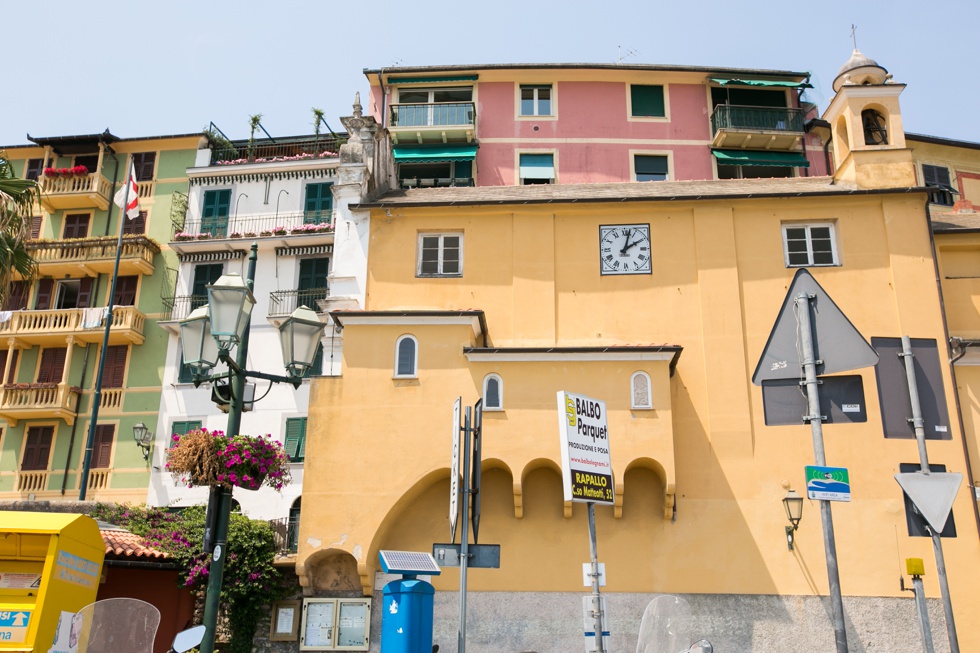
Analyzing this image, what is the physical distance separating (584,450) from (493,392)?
946 cm

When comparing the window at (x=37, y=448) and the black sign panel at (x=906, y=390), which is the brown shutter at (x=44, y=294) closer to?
the window at (x=37, y=448)

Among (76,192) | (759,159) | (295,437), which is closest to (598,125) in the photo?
(759,159)

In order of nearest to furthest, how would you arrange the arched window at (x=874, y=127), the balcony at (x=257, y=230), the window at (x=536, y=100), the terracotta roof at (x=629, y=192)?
the terracotta roof at (x=629, y=192)
the arched window at (x=874, y=127)
the balcony at (x=257, y=230)
the window at (x=536, y=100)

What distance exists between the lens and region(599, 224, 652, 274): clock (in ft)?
75.4

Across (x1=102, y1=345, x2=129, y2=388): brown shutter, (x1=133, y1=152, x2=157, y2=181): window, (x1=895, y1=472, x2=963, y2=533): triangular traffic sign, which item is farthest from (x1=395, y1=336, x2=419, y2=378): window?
(x1=133, y1=152, x2=157, y2=181): window

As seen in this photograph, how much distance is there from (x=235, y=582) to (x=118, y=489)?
1474 centimetres

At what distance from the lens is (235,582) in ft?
66.9

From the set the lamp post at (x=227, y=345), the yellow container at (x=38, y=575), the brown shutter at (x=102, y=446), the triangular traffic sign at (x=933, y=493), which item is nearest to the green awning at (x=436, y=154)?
the brown shutter at (x=102, y=446)

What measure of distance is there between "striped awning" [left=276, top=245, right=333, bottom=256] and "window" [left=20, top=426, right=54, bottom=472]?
10.7m

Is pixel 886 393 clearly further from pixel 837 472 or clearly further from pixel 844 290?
pixel 837 472

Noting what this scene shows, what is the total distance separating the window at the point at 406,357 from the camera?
69.8ft

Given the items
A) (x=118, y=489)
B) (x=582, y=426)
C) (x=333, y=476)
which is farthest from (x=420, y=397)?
(x=118, y=489)

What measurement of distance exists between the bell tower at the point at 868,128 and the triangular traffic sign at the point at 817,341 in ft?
49.1

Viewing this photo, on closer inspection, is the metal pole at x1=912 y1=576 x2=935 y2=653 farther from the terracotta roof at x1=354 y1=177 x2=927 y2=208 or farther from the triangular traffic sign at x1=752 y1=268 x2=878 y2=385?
the terracotta roof at x1=354 y1=177 x2=927 y2=208
